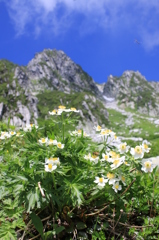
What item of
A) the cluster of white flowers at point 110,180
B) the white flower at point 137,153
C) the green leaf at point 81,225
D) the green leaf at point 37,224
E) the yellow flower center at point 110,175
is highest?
the white flower at point 137,153

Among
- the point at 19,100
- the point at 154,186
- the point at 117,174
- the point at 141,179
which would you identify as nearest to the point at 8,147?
the point at 117,174

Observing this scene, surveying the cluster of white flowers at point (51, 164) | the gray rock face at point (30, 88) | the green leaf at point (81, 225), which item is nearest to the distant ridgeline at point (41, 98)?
the gray rock face at point (30, 88)

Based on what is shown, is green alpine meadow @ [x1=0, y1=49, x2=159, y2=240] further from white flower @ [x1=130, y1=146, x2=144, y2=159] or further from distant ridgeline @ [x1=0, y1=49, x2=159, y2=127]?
distant ridgeline @ [x1=0, y1=49, x2=159, y2=127]

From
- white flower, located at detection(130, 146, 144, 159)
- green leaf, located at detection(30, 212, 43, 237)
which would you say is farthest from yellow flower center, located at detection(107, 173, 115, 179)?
green leaf, located at detection(30, 212, 43, 237)

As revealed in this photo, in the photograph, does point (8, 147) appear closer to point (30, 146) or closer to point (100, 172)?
point (30, 146)

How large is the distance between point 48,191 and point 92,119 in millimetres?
119037

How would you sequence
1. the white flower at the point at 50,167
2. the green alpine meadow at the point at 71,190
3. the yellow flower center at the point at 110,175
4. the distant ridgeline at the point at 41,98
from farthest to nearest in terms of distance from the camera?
the distant ridgeline at the point at 41,98 < the yellow flower center at the point at 110,175 < the green alpine meadow at the point at 71,190 < the white flower at the point at 50,167

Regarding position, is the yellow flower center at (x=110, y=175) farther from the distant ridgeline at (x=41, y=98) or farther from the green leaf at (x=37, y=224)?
the distant ridgeline at (x=41, y=98)

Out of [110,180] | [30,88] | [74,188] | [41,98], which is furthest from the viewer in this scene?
[30,88]

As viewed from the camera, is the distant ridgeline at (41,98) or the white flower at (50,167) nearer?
the white flower at (50,167)

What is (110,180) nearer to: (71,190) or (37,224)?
(71,190)

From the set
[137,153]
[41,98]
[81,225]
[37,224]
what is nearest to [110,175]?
[137,153]

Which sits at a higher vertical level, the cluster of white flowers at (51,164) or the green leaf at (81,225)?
the cluster of white flowers at (51,164)

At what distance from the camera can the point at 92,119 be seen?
121m
